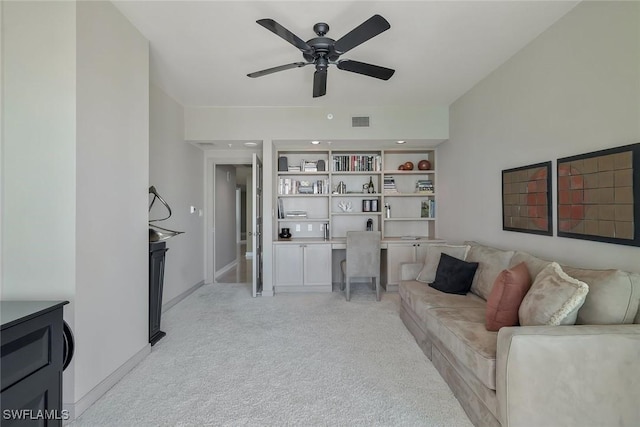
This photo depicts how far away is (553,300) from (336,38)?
2512 mm

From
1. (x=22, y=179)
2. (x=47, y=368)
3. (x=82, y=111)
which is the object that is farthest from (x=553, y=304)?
(x=22, y=179)

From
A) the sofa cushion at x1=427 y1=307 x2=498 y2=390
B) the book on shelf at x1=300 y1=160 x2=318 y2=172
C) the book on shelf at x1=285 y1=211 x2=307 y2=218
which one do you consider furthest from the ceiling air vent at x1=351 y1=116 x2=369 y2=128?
the sofa cushion at x1=427 y1=307 x2=498 y2=390

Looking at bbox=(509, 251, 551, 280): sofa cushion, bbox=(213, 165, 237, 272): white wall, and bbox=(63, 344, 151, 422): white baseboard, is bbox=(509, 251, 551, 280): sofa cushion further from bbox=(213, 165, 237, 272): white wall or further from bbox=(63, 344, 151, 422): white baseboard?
bbox=(213, 165, 237, 272): white wall

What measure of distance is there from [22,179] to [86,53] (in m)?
0.86

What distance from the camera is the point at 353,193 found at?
4.76 m

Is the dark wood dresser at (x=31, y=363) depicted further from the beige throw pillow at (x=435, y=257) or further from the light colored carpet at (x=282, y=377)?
the beige throw pillow at (x=435, y=257)

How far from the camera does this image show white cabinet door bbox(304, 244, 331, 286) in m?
4.43

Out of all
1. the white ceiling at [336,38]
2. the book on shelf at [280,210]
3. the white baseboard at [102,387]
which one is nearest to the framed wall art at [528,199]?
the white ceiling at [336,38]

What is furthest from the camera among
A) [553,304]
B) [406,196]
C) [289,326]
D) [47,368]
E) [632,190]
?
[406,196]

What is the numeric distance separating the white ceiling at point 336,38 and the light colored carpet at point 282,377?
2.72m

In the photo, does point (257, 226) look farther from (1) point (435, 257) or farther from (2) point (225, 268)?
(1) point (435, 257)

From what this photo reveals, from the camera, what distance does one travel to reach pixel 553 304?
1.61 m

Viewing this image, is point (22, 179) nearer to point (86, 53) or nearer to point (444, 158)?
point (86, 53)

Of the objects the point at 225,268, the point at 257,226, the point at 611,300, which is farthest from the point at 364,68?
the point at 225,268
